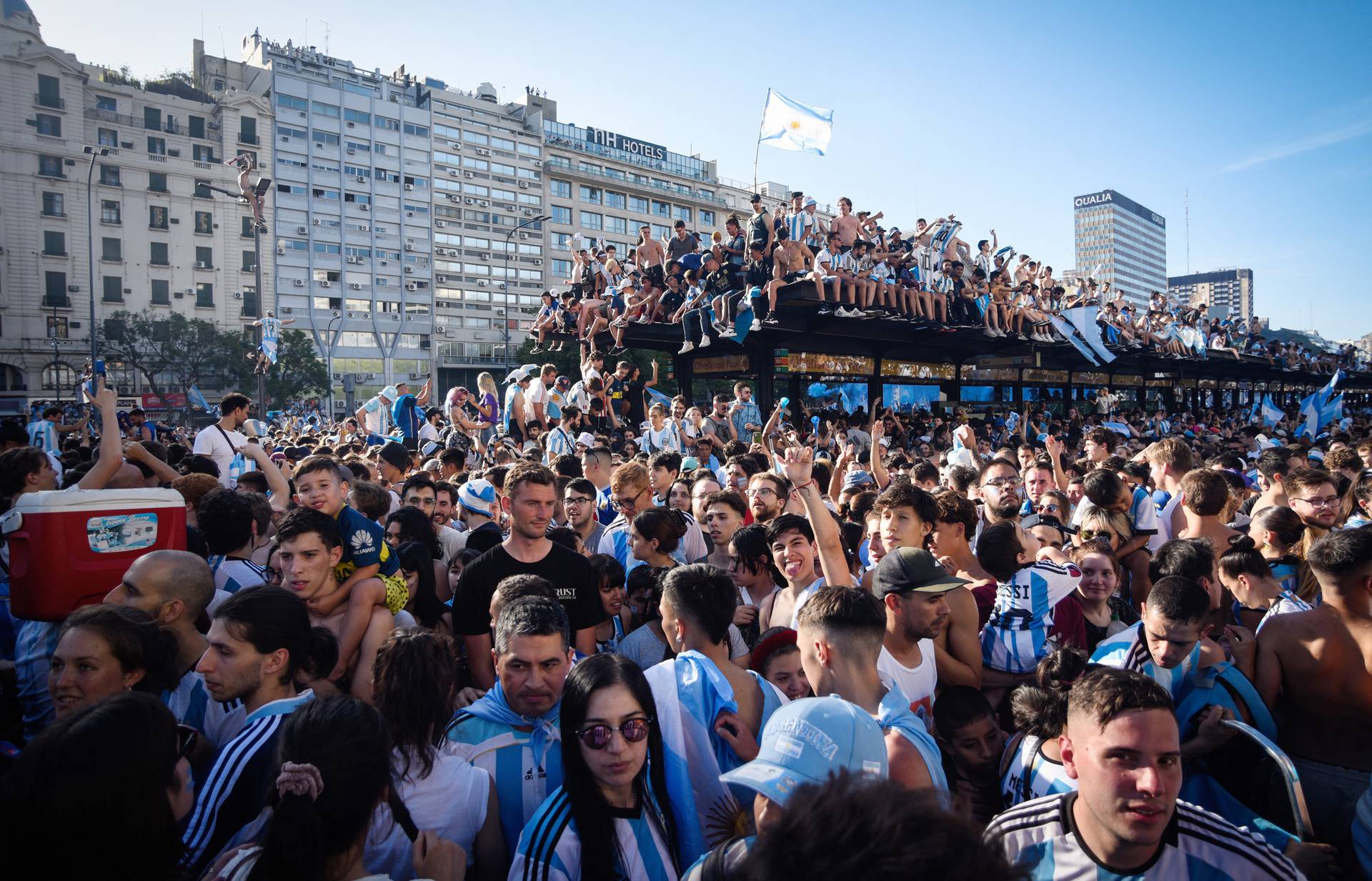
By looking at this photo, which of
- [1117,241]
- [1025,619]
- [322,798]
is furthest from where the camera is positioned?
[1117,241]

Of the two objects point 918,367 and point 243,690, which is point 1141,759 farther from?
point 918,367

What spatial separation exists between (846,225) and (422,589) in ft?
48.7

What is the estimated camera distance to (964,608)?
3395 millimetres

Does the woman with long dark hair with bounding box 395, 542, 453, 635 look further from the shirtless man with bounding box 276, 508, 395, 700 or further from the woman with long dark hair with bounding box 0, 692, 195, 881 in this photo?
the woman with long dark hair with bounding box 0, 692, 195, 881

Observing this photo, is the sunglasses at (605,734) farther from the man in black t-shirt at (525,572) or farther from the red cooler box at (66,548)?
the red cooler box at (66,548)

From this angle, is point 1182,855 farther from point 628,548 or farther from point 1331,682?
point 628,548

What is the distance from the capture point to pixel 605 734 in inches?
87.0

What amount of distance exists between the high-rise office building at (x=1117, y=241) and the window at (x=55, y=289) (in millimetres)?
166304

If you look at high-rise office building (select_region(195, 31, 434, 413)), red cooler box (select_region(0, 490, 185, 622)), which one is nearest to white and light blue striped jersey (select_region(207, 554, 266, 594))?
red cooler box (select_region(0, 490, 185, 622))

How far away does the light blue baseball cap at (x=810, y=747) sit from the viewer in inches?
66.9

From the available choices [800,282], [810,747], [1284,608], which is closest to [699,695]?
[810,747]

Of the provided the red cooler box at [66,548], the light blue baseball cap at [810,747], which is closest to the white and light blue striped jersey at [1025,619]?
the light blue baseball cap at [810,747]

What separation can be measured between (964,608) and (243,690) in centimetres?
308

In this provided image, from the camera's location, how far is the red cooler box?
10.4ft
